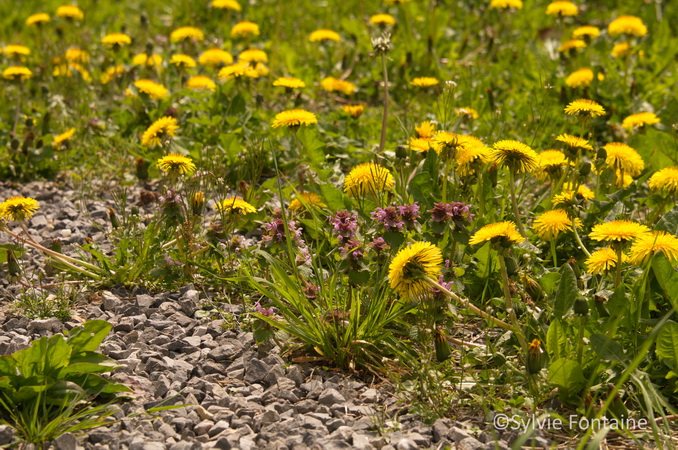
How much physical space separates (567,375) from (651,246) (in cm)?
48

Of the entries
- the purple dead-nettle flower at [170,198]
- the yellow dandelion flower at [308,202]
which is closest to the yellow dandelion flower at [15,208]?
the purple dead-nettle flower at [170,198]

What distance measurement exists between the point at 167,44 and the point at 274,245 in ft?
11.8

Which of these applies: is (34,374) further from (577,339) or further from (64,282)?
(577,339)

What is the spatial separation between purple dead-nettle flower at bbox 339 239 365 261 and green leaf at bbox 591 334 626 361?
748 millimetres

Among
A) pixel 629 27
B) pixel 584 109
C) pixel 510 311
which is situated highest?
pixel 629 27

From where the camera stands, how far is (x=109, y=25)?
240 inches

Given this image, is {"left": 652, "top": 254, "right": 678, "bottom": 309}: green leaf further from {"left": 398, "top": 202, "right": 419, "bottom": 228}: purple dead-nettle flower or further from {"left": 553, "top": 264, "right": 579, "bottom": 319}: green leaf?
{"left": 398, "top": 202, "right": 419, "bottom": 228}: purple dead-nettle flower

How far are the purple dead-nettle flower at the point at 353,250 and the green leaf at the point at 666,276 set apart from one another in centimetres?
88

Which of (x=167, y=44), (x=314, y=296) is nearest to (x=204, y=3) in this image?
(x=167, y=44)

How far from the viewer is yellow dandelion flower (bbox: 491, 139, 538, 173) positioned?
7.80ft

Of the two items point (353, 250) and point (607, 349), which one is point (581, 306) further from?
point (353, 250)

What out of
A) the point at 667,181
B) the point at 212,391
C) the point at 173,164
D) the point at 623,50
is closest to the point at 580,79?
the point at 623,50

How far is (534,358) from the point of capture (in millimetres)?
1986

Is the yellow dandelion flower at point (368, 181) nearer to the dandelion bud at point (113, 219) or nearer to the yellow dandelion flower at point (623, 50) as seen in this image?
the dandelion bud at point (113, 219)
